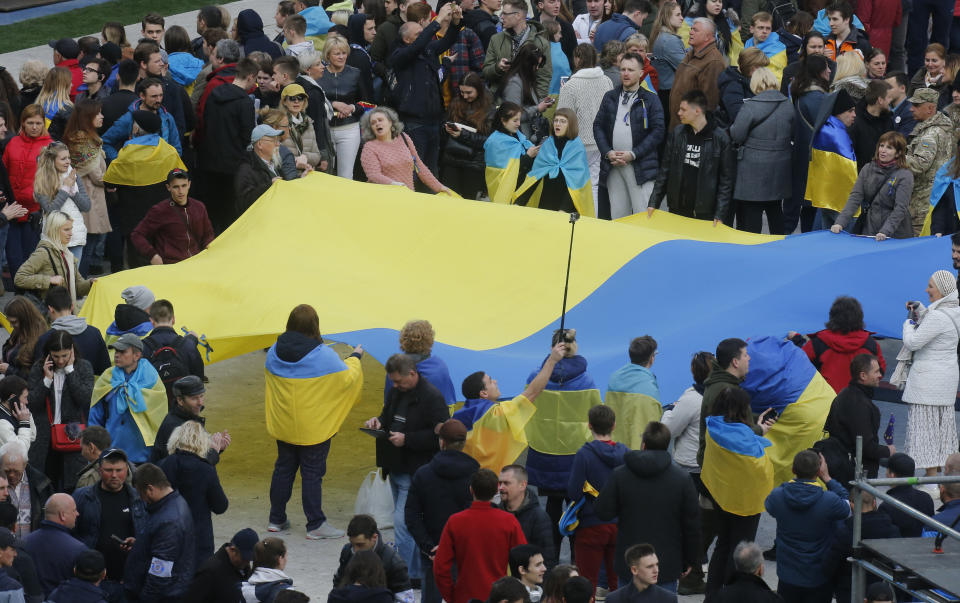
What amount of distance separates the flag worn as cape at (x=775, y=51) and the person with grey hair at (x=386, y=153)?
4655 mm

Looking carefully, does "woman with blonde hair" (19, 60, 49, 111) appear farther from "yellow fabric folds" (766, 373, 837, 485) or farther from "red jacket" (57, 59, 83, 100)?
"yellow fabric folds" (766, 373, 837, 485)

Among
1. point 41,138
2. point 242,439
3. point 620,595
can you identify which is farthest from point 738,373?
point 41,138

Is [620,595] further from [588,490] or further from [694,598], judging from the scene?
[694,598]

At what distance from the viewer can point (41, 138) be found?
1245 cm

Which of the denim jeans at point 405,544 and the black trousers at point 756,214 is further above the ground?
the black trousers at point 756,214

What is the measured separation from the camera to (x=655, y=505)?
7988mm

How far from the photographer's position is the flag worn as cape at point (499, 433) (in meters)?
8.65

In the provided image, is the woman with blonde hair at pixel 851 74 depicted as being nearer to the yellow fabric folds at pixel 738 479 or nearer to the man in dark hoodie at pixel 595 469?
the yellow fabric folds at pixel 738 479

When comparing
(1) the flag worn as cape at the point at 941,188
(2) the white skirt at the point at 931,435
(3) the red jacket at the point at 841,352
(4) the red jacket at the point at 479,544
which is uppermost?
(1) the flag worn as cape at the point at 941,188

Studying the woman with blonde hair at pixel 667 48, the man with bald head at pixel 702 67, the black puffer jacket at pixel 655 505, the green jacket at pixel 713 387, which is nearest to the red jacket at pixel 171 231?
the green jacket at pixel 713 387

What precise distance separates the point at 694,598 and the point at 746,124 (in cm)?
507

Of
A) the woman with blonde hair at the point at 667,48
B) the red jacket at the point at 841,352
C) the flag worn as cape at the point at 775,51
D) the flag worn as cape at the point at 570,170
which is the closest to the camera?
the red jacket at the point at 841,352

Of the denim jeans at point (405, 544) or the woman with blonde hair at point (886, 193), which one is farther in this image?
the woman with blonde hair at point (886, 193)

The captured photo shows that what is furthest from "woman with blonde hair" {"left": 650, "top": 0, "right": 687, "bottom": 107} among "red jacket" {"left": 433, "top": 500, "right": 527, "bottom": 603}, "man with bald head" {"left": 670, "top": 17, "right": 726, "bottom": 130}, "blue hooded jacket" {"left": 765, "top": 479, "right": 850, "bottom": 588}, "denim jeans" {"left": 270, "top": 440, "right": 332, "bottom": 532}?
"red jacket" {"left": 433, "top": 500, "right": 527, "bottom": 603}
